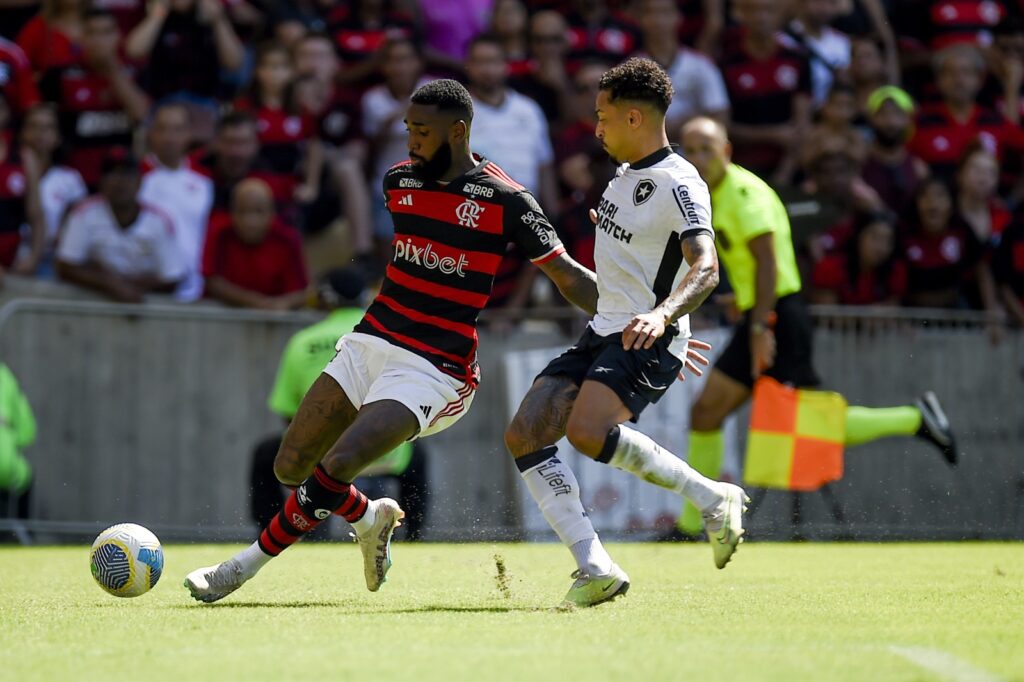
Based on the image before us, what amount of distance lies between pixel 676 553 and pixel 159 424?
14.2ft

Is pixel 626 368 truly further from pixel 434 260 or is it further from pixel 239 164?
pixel 239 164

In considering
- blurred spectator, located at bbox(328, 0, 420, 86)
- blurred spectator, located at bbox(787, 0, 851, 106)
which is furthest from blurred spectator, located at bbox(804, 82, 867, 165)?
blurred spectator, located at bbox(328, 0, 420, 86)

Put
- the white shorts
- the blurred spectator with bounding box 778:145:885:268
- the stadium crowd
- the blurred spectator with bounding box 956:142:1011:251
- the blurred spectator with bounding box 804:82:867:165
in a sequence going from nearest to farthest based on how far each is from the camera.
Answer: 1. the white shorts
2. the stadium crowd
3. the blurred spectator with bounding box 778:145:885:268
4. the blurred spectator with bounding box 956:142:1011:251
5. the blurred spectator with bounding box 804:82:867:165

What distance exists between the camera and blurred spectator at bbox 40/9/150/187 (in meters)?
14.2

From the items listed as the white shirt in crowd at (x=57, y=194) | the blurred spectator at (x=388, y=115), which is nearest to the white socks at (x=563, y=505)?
the blurred spectator at (x=388, y=115)

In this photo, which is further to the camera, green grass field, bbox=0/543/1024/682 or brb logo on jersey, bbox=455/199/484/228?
brb logo on jersey, bbox=455/199/484/228

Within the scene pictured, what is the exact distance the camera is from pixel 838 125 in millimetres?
14820

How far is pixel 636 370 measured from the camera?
23.9ft

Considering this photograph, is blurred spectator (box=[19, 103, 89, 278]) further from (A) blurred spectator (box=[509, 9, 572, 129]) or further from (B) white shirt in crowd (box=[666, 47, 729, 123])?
(B) white shirt in crowd (box=[666, 47, 729, 123])

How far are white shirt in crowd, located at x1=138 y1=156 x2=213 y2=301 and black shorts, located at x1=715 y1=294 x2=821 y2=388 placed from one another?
4819 millimetres

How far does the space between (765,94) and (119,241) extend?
6.24m

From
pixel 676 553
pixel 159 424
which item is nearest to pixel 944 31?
pixel 676 553

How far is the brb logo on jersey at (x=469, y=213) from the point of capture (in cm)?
757

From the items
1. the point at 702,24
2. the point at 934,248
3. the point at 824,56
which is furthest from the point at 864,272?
the point at 702,24
